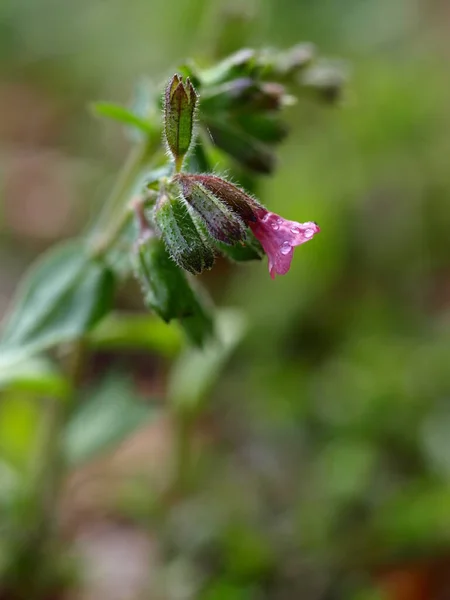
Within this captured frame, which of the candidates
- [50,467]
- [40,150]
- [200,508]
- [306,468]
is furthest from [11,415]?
[40,150]

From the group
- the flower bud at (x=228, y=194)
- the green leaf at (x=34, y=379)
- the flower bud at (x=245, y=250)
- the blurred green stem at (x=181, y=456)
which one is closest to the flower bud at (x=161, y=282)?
the flower bud at (x=245, y=250)

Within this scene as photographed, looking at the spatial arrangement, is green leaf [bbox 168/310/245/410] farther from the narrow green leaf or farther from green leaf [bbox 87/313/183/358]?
the narrow green leaf

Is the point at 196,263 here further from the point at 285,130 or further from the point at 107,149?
the point at 107,149

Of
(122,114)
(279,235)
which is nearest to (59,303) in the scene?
(122,114)

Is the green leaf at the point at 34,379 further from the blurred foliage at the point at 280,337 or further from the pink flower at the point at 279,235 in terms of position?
the pink flower at the point at 279,235

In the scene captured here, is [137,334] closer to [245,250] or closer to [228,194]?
[245,250]

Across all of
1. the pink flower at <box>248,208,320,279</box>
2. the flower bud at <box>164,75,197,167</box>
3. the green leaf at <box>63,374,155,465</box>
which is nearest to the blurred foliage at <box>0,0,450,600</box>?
the green leaf at <box>63,374,155,465</box>
